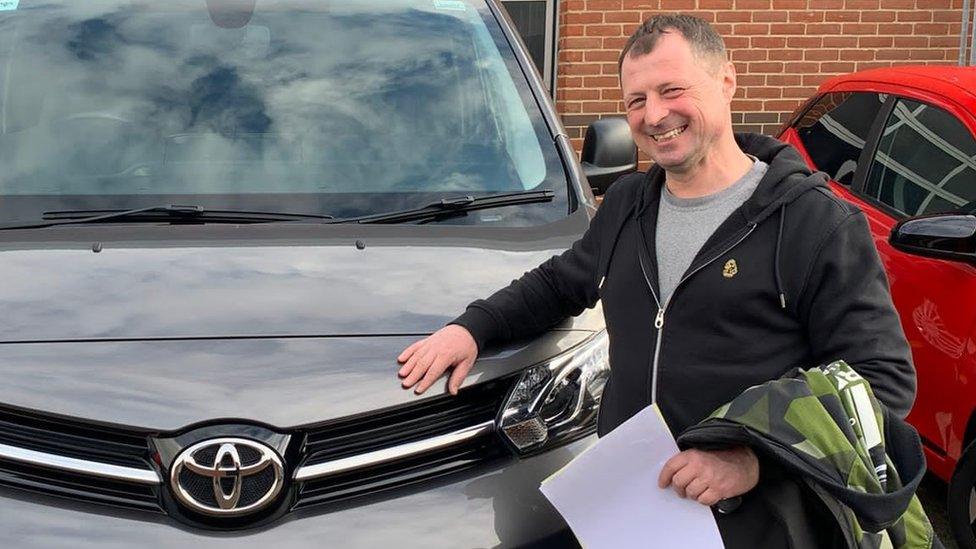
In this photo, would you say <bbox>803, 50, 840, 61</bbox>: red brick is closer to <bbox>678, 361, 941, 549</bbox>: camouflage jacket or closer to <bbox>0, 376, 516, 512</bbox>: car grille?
<bbox>0, 376, 516, 512</bbox>: car grille

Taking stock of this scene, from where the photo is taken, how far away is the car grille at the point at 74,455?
2.19m

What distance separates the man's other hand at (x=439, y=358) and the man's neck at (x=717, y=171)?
508 millimetres

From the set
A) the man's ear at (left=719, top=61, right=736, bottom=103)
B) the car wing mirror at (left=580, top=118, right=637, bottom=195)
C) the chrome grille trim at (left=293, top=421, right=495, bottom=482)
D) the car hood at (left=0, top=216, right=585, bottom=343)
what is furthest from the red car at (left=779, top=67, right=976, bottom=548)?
the chrome grille trim at (left=293, top=421, right=495, bottom=482)

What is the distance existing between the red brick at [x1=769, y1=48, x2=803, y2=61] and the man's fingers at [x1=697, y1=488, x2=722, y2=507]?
24.3ft

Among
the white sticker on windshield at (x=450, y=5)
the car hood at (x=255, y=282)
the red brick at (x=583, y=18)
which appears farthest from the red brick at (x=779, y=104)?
the car hood at (x=255, y=282)

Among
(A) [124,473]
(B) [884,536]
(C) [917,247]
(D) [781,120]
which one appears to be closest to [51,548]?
(A) [124,473]

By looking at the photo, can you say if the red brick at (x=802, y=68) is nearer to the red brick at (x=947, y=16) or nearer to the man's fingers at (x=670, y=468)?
the red brick at (x=947, y=16)

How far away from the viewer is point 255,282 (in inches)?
96.5

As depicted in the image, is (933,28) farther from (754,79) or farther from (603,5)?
(603,5)

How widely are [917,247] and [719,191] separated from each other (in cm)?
185

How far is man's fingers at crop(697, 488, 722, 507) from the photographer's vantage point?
194 centimetres

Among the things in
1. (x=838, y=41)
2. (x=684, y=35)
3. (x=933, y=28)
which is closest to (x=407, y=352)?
(x=684, y=35)

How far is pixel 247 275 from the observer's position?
8.13 ft

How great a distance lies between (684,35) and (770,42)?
7006 millimetres
